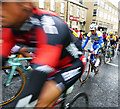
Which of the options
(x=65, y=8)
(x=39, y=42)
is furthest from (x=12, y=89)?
(x=65, y=8)

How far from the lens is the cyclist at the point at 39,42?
789 millimetres

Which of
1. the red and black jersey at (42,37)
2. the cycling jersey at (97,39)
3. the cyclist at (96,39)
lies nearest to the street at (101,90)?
the cyclist at (96,39)

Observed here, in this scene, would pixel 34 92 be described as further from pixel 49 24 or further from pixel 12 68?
pixel 12 68

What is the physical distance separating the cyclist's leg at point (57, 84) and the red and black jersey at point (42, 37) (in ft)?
0.45

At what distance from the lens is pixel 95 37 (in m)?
4.41

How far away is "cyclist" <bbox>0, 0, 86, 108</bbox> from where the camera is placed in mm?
789

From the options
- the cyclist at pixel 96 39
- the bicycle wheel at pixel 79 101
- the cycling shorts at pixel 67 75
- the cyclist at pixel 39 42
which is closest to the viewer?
the cyclist at pixel 39 42

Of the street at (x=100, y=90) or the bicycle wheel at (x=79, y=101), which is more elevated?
the bicycle wheel at (x=79, y=101)

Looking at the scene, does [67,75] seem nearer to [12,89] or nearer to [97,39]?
[12,89]

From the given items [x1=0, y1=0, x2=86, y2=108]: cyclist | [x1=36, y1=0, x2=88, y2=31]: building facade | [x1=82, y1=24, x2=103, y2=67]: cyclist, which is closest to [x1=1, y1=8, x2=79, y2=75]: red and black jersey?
[x1=0, y1=0, x2=86, y2=108]: cyclist

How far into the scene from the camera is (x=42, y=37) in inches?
36.1

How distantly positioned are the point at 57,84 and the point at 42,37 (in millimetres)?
444

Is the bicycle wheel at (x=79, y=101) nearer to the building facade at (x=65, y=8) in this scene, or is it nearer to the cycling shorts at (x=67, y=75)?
the cycling shorts at (x=67, y=75)

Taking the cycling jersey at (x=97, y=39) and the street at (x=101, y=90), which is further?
the cycling jersey at (x=97, y=39)
